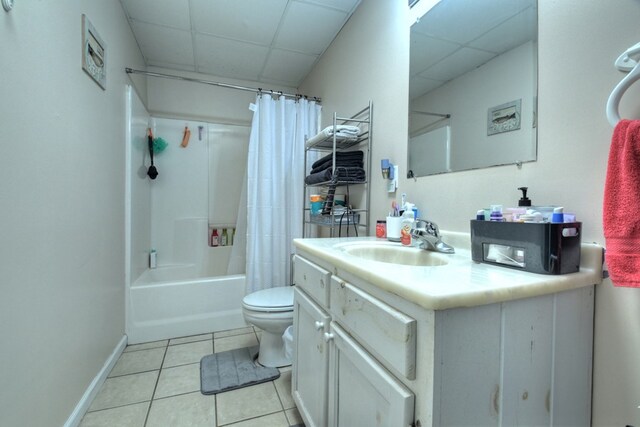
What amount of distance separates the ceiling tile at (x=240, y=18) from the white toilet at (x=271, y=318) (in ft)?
6.04

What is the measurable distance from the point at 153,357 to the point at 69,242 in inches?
40.2

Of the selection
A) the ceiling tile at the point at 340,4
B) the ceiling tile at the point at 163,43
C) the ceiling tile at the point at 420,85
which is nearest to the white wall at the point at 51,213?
the ceiling tile at the point at 163,43

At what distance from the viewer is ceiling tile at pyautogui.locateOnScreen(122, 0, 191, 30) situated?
1790mm

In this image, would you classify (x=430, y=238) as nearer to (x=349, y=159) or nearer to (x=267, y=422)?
(x=349, y=159)

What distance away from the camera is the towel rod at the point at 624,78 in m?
0.59

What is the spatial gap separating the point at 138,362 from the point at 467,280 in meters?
2.00

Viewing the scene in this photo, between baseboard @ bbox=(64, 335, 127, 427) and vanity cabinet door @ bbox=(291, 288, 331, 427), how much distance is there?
94 centimetres

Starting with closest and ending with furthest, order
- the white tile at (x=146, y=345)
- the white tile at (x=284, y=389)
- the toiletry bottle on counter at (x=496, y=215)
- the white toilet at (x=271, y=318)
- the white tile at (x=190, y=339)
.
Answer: the toiletry bottle on counter at (x=496, y=215)
the white tile at (x=284, y=389)
the white toilet at (x=271, y=318)
the white tile at (x=146, y=345)
the white tile at (x=190, y=339)

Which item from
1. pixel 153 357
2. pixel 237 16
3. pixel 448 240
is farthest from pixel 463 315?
pixel 237 16

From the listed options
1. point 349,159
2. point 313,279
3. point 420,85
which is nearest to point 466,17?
point 420,85

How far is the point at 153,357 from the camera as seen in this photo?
5.94 feet

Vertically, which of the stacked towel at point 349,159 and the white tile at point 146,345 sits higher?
the stacked towel at point 349,159

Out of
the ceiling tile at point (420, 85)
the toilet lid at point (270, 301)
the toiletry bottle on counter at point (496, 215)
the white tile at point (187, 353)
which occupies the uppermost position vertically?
the ceiling tile at point (420, 85)

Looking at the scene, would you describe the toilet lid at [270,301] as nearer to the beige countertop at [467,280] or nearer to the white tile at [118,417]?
the white tile at [118,417]
